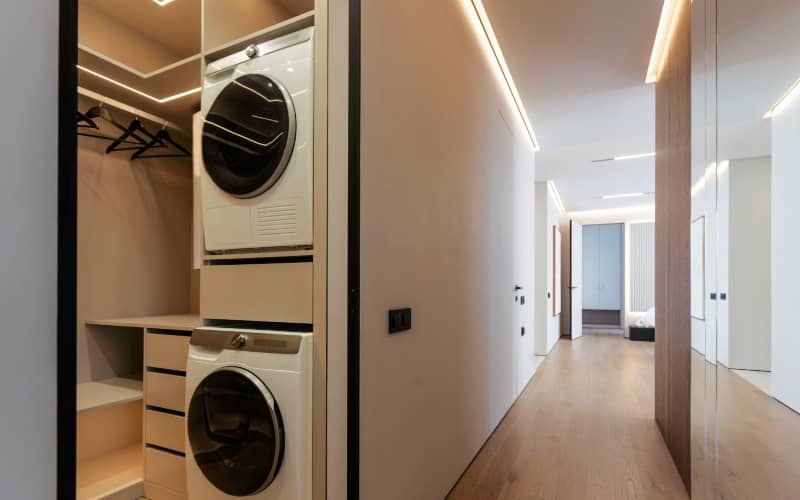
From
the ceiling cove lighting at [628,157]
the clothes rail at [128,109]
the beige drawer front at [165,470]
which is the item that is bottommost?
the beige drawer front at [165,470]

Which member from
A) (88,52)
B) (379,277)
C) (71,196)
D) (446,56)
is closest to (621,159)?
(446,56)

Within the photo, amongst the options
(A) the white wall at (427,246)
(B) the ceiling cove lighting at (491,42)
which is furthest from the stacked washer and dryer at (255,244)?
(B) the ceiling cove lighting at (491,42)

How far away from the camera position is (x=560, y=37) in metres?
2.71

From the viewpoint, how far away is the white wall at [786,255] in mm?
1852

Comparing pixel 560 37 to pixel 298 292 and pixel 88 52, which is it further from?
pixel 88 52

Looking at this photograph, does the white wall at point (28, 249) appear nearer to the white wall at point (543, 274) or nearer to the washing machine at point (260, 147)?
the washing machine at point (260, 147)

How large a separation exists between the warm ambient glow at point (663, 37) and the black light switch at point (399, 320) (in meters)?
2.43

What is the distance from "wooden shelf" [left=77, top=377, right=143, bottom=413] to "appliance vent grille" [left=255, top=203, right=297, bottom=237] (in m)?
1.23

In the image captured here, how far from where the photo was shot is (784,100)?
1.83 metres

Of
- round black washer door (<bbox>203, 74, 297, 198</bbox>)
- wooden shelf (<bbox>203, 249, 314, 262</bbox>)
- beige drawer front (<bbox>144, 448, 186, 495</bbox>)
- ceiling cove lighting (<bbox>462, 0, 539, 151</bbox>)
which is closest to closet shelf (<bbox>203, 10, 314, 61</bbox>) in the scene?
round black washer door (<bbox>203, 74, 297, 198</bbox>)

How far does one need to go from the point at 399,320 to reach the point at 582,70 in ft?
8.67

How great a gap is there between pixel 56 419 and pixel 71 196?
1.14 feet

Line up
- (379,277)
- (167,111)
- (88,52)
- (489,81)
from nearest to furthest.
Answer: (379,277), (88,52), (167,111), (489,81)

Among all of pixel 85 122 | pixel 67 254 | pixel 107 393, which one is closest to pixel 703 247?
pixel 67 254
